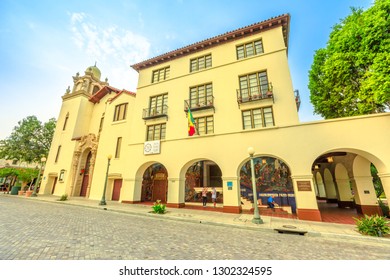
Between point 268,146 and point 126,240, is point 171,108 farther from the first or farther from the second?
point 126,240

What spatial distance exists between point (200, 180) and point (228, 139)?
28.6 feet

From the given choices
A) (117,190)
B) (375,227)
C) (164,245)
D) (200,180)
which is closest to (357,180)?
(375,227)

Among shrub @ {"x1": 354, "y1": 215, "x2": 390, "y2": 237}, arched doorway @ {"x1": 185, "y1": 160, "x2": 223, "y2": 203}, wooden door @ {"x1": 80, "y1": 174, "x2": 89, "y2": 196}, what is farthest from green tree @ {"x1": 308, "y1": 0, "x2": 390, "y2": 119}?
wooden door @ {"x1": 80, "y1": 174, "x2": 89, "y2": 196}

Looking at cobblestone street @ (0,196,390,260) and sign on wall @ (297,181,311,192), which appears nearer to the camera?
cobblestone street @ (0,196,390,260)

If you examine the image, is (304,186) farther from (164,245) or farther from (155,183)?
(155,183)

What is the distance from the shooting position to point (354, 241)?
6.84m

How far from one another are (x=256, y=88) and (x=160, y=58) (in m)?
11.7

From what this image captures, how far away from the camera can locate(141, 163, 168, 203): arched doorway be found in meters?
18.1

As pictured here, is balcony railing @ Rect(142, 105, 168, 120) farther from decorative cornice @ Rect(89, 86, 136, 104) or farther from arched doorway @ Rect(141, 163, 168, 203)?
decorative cornice @ Rect(89, 86, 136, 104)

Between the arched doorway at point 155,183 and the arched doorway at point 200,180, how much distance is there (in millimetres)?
2627

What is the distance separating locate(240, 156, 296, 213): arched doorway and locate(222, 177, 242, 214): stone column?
2107 millimetres

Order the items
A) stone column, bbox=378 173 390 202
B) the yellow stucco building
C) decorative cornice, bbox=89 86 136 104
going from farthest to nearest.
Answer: decorative cornice, bbox=89 86 136 104 → the yellow stucco building → stone column, bbox=378 173 390 202

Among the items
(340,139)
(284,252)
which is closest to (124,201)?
(284,252)

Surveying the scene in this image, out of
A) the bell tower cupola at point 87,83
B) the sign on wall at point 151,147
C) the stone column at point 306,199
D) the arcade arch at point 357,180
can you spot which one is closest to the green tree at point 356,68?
the arcade arch at point 357,180
